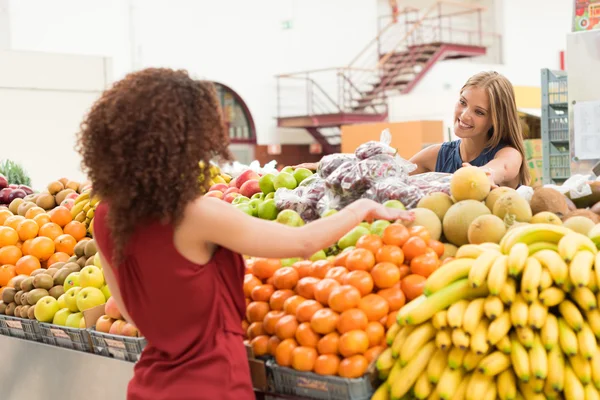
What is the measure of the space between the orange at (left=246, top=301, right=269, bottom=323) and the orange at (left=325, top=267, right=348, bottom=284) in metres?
0.21

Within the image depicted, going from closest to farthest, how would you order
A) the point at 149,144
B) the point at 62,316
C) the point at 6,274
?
the point at 149,144 → the point at 62,316 → the point at 6,274

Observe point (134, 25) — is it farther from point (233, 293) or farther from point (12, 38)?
point (233, 293)

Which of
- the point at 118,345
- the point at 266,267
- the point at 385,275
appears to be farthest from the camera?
the point at 118,345

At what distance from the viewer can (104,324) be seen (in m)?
Answer: 2.68

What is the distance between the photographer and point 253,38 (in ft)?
49.5

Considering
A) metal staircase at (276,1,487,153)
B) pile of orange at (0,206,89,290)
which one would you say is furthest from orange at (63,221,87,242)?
metal staircase at (276,1,487,153)

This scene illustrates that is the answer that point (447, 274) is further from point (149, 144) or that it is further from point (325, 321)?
point (149, 144)

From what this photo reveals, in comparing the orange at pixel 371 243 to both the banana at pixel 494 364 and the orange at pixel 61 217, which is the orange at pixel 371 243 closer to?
the banana at pixel 494 364

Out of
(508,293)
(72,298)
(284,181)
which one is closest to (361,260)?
(508,293)

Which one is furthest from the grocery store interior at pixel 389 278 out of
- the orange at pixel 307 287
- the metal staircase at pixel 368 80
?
the metal staircase at pixel 368 80

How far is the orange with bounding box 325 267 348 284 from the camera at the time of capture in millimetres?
2090

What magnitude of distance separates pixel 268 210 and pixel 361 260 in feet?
2.60

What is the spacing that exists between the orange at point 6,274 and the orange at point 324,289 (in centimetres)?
199

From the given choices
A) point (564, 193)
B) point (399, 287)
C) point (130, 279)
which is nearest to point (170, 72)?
point (130, 279)
